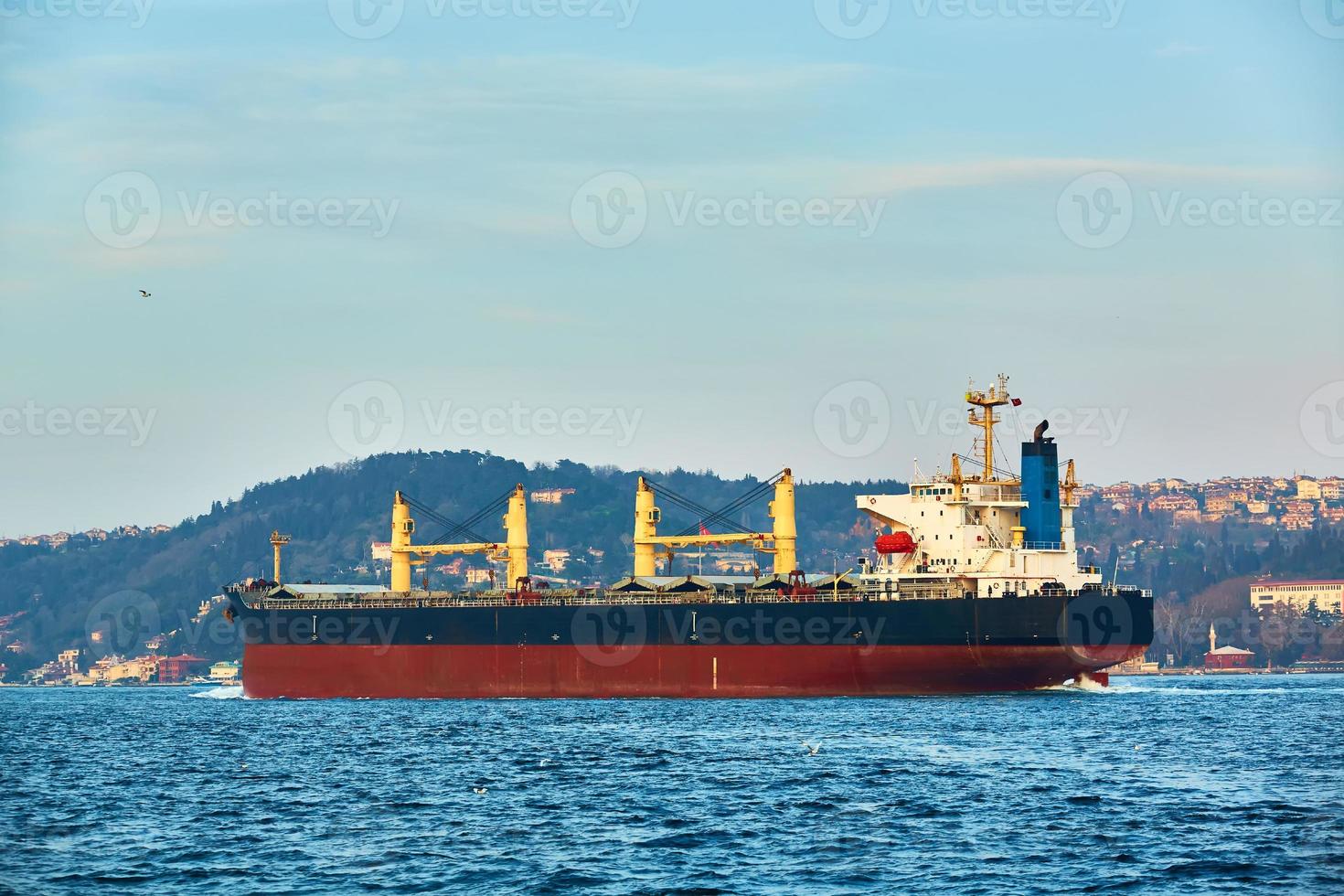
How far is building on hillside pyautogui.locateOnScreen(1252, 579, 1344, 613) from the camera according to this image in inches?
6836

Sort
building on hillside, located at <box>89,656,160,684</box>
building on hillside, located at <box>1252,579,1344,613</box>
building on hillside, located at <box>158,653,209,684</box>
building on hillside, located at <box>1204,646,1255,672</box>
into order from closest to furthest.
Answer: building on hillside, located at <box>1204,646,1255,672</box> → building on hillside, located at <box>1252,579,1344,613</box> → building on hillside, located at <box>158,653,209,684</box> → building on hillside, located at <box>89,656,160,684</box>

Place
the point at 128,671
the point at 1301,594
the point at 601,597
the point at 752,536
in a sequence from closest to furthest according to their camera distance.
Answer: the point at 601,597
the point at 752,536
the point at 1301,594
the point at 128,671

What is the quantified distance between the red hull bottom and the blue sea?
4392 mm

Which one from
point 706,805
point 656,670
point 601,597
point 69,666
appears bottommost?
point 706,805

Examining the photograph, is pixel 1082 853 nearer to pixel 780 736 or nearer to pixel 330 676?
pixel 780 736

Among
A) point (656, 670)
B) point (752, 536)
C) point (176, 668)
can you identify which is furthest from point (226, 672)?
point (656, 670)

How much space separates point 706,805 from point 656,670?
3221cm

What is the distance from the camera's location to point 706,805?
36.7 metres

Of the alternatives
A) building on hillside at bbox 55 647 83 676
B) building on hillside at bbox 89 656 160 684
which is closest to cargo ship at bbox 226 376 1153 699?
building on hillside at bbox 89 656 160 684

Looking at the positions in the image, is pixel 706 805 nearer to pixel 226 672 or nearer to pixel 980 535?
pixel 980 535

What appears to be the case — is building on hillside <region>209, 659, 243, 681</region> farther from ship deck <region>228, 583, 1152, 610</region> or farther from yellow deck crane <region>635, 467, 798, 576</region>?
yellow deck crane <region>635, 467, 798, 576</region>

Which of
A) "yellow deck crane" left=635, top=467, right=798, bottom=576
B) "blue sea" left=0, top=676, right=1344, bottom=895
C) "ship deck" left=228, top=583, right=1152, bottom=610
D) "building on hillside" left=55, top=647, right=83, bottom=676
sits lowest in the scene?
"blue sea" left=0, top=676, right=1344, bottom=895

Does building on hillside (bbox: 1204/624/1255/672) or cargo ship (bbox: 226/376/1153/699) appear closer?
cargo ship (bbox: 226/376/1153/699)

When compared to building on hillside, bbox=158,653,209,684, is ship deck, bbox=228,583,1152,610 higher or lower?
higher
